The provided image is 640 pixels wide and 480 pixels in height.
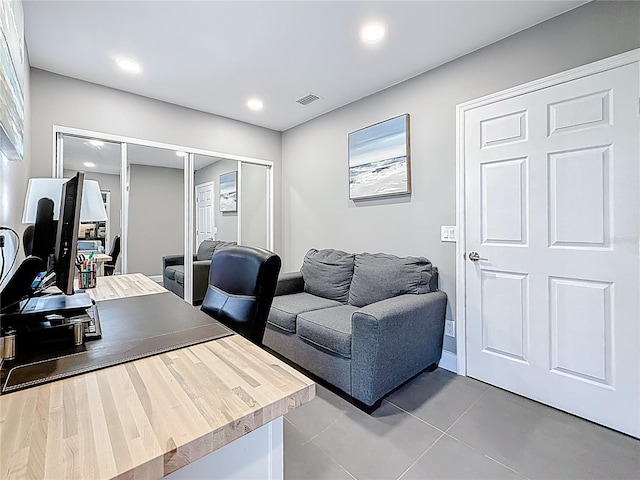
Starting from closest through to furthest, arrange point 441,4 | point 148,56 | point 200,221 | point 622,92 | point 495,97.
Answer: point 622,92 → point 441,4 → point 495,97 → point 148,56 → point 200,221

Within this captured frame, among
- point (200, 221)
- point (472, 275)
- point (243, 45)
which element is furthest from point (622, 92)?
point (200, 221)

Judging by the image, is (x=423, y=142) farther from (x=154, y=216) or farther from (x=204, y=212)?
(x=154, y=216)

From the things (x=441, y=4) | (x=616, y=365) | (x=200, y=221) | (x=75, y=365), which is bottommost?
(x=616, y=365)

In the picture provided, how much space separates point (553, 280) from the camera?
6.51 ft

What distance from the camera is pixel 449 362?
8.18 feet

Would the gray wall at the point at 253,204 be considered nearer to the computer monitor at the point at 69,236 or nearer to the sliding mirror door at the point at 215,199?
the sliding mirror door at the point at 215,199

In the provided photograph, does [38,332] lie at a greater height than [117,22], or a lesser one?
lesser

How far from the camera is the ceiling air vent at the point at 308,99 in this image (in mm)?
3160

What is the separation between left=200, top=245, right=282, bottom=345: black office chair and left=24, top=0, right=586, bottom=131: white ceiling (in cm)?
156

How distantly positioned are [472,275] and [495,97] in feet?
4.30

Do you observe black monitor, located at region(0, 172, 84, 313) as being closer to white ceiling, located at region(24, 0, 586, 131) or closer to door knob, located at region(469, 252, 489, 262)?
white ceiling, located at region(24, 0, 586, 131)

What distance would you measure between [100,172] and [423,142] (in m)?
3.02

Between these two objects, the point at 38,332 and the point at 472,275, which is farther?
the point at 472,275

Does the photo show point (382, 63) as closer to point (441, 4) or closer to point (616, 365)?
point (441, 4)
